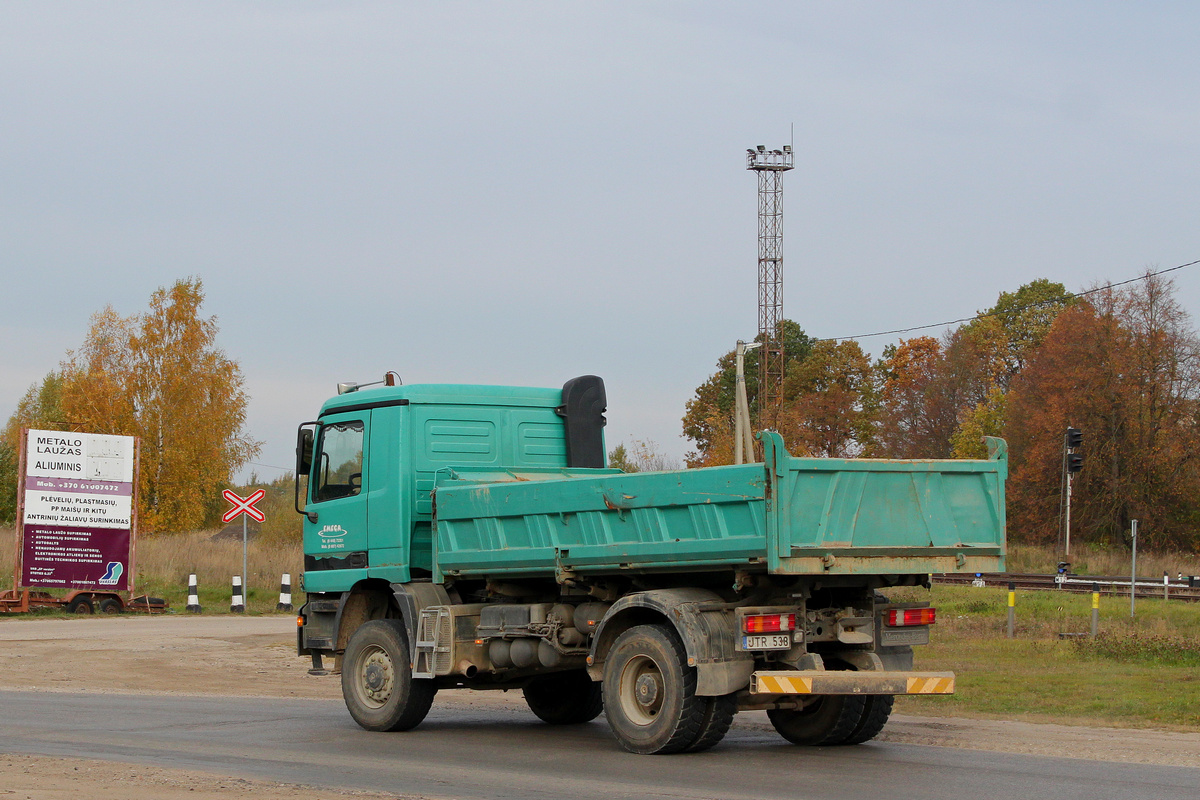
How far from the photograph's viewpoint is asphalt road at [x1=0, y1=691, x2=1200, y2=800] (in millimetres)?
8922

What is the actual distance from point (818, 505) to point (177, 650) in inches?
590

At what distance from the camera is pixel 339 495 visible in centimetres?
1352

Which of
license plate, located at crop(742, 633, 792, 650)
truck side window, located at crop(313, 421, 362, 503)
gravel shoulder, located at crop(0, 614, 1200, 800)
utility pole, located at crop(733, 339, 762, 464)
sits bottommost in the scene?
gravel shoulder, located at crop(0, 614, 1200, 800)

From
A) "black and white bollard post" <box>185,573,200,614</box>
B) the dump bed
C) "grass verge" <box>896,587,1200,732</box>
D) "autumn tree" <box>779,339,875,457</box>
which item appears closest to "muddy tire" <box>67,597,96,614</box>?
"black and white bollard post" <box>185,573,200,614</box>

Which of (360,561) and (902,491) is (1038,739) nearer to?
(902,491)

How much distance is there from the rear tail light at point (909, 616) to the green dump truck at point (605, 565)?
2 centimetres

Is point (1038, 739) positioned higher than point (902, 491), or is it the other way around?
point (902, 491)

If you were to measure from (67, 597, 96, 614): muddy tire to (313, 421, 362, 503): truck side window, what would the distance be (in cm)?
1823

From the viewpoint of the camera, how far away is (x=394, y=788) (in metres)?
9.05

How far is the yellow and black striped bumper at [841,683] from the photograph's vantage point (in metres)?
10.0

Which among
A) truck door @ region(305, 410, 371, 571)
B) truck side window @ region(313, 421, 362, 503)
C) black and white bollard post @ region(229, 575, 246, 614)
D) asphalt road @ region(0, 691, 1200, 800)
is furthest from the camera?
black and white bollard post @ region(229, 575, 246, 614)

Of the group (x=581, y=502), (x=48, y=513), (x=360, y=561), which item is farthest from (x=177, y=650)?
(x=581, y=502)

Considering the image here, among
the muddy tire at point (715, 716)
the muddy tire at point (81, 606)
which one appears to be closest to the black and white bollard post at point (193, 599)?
the muddy tire at point (81, 606)

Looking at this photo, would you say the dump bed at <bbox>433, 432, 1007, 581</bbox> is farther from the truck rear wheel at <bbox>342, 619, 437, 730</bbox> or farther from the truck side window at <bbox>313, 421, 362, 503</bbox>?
the truck side window at <bbox>313, 421, 362, 503</bbox>
